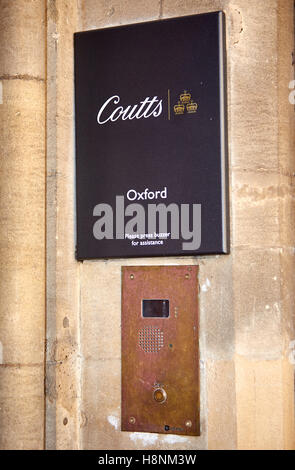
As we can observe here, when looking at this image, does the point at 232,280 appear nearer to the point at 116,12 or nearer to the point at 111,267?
the point at 111,267

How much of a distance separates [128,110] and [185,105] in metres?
0.43

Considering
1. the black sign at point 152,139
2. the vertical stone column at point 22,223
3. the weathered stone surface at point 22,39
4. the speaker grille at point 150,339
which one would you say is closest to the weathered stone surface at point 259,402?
the speaker grille at point 150,339

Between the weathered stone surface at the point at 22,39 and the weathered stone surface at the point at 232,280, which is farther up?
the weathered stone surface at the point at 22,39

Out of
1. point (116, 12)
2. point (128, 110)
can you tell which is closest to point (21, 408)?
point (128, 110)

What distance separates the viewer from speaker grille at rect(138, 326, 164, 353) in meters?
4.62

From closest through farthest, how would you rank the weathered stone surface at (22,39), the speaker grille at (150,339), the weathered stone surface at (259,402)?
the weathered stone surface at (259,402) → the speaker grille at (150,339) → the weathered stone surface at (22,39)

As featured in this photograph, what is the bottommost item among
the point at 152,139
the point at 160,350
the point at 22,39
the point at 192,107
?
the point at 160,350

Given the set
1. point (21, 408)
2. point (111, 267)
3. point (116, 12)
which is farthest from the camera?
point (116, 12)

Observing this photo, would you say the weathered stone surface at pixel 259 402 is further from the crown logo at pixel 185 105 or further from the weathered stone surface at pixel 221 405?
the crown logo at pixel 185 105

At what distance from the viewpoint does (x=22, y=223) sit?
15.3ft

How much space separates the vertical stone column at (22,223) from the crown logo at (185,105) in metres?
0.98

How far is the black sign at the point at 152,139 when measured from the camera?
14.8 feet

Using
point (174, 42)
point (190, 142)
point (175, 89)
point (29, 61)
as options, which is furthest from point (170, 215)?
point (29, 61)

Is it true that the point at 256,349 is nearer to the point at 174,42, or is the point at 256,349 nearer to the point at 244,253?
the point at 244,253
